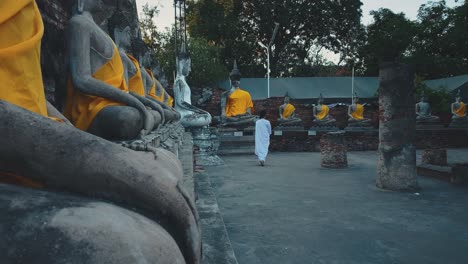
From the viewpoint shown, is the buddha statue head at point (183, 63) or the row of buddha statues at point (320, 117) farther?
the row of buddha statues at point (320, 117)

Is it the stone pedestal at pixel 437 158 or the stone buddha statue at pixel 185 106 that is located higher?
the stone buddha statue at pixel 185 106

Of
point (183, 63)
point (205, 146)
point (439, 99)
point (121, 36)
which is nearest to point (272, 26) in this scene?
point (439, 99)

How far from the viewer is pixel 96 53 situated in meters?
2.76

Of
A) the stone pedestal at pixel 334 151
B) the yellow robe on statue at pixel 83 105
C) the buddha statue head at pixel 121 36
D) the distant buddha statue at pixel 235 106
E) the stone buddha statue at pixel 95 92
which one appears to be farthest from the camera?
the distant buddha statue at pixel 235 106

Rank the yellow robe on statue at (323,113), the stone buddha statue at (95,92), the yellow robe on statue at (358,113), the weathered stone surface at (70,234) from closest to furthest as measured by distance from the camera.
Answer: the weathered stone surface at (70,234) < the stone buddha statue at (95,92) < the yellow robe on statue at (323,113) < the yellow robe on statue at (358,113)

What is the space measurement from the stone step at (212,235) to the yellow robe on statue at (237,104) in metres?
9.98

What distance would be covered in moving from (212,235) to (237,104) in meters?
11.5

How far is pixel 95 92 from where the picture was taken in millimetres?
2490

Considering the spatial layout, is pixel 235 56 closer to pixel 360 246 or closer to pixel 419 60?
pixel 419 60

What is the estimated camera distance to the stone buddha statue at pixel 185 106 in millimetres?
8359

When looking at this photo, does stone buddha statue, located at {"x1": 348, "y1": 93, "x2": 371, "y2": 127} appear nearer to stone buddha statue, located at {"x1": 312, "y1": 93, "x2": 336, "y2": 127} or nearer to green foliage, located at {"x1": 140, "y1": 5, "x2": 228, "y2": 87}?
stone buddha statue, located at {"x1": 312, "y1": 93, "x2": 336, "y2": 127}

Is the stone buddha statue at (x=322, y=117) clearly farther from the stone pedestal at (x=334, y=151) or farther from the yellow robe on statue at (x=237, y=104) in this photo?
the stone pedestal at (x=334, y=151)

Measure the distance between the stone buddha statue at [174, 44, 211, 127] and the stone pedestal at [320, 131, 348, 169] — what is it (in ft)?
8.53

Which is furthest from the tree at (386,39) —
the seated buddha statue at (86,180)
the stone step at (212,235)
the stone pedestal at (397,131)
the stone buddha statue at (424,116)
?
the seated buddha statue at (86,180)
